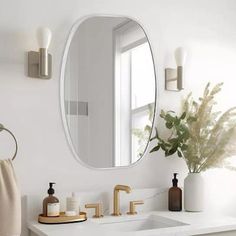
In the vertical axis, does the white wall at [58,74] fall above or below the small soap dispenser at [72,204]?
above

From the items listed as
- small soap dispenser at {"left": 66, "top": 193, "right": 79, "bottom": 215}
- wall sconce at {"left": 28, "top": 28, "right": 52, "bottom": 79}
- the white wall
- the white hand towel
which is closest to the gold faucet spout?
the white wall

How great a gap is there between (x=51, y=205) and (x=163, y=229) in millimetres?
518

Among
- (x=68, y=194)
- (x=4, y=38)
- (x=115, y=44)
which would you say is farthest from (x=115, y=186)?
(x=4, y=38)

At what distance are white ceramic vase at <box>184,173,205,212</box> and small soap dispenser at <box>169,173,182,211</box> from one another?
44 millimetres

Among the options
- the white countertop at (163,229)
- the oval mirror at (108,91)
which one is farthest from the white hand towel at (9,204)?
the oval mirror at (108,91)

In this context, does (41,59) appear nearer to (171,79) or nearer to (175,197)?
(171,79)

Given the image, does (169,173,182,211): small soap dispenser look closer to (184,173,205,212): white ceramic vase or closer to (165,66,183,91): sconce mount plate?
(184,173,205,212): white ceramic vase

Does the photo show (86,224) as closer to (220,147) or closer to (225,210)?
(220,147)

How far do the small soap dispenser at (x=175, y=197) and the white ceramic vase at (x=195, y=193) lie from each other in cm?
4

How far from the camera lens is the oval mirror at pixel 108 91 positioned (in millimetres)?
2232

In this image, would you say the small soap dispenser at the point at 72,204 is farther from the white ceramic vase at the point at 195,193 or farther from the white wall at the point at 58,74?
the white ceramic vase at the point at 195,193

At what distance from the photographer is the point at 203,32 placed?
2.66 metres

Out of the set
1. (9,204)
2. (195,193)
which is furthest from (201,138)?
(9,204)

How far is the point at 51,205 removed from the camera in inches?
79.0
